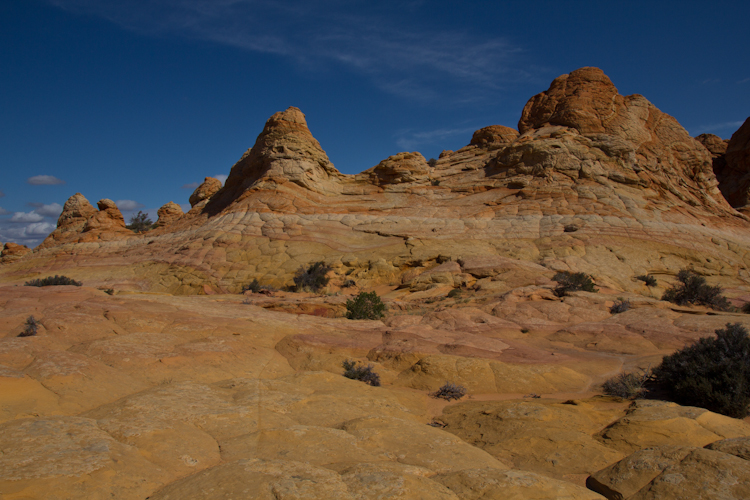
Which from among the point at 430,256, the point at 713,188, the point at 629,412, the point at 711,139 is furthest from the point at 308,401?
the point at 711,139

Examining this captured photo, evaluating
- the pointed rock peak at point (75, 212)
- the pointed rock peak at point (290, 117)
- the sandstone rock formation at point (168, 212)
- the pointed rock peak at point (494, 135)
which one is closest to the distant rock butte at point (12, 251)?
the pointed rock peak at point (75, 212)

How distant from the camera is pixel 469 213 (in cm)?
2644

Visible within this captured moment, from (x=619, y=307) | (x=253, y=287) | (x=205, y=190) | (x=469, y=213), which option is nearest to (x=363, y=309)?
(x=619, y=307)

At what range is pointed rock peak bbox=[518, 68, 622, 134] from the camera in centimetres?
3038

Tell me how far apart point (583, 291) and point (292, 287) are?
41.7ft

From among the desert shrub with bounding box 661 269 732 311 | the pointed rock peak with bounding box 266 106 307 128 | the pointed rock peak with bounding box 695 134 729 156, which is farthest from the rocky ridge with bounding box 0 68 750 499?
the pointed rock peak with bounding box 695 134 729 156

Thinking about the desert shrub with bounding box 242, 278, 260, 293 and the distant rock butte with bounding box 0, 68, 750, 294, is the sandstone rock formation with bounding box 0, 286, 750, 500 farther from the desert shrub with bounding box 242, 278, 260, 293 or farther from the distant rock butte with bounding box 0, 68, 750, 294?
the distant rock butte with bounding box 0, 68, 750, 294

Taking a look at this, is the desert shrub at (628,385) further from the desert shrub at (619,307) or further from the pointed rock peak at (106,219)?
the pointed rock peak at (106,219)

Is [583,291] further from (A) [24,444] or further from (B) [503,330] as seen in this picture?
(A) [24,444]

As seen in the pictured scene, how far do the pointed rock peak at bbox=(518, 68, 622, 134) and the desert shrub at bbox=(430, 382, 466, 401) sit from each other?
29148mm

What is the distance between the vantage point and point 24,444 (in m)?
3.08

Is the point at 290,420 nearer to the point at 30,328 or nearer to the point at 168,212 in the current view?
the point at 30,328

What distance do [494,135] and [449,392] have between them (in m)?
30.4

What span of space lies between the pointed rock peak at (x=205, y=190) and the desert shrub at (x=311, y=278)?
24855mm
